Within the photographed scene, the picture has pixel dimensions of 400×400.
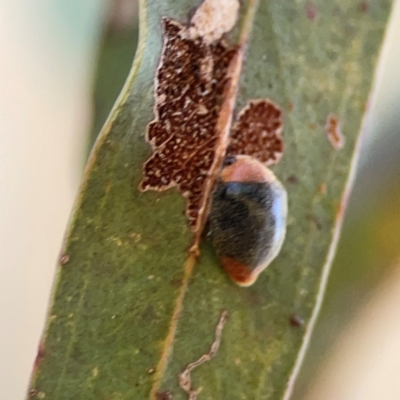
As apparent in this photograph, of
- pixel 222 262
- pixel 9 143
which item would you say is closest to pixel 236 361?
pixel 222 262

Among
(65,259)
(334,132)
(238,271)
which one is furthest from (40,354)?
(334,132)

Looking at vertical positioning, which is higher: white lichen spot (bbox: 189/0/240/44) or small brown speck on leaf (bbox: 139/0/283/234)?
white lichen spot (bbox: 189/0/240/44)

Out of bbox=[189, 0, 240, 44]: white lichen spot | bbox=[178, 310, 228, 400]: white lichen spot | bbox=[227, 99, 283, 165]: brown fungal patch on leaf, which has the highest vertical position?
bbox=[189, 0, 240, 44]: white lichen spot

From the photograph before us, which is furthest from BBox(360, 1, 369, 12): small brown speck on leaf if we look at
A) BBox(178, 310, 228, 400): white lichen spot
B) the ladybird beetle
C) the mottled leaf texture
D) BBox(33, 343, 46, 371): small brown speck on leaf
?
BBox(33, 343, 46, 371): small brown speck on leaf

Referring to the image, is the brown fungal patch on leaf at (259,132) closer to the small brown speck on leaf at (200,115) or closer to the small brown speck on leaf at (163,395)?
the small brown speck on leaf at (200,115)

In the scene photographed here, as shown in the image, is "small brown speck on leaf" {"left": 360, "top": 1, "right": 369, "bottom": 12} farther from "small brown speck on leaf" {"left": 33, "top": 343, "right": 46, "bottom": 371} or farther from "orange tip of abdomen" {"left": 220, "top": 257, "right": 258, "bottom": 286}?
"small brown speck on leaf" {"left": 33, "top": 343, "right": 46, "bottom": 371}

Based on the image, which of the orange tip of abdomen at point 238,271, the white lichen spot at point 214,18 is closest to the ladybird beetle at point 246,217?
the orange tip of abdomen at point 238,271

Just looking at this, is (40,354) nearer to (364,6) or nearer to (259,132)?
(259,132)
